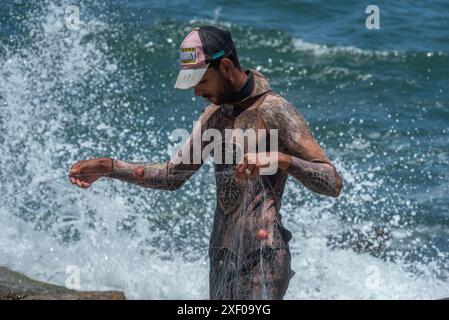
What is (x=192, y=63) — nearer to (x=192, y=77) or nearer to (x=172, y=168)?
(x=192, y=77)

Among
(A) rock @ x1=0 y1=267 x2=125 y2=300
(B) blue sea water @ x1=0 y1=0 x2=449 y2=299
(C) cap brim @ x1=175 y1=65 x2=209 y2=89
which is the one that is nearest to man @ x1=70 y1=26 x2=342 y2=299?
(C) cap brim @ x1=175 y1=65 x2=209 y2=89

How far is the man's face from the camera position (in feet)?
13.5

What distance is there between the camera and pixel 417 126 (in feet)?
37.3

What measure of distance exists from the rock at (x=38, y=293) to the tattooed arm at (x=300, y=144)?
4.74 ft

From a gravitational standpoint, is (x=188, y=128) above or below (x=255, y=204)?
above

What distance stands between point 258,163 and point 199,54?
598 mm

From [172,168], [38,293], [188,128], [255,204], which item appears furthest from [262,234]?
[188,128]

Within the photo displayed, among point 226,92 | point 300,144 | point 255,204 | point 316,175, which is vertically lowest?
point 255,204

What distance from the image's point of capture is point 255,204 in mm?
4266

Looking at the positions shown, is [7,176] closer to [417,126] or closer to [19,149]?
[19,149]

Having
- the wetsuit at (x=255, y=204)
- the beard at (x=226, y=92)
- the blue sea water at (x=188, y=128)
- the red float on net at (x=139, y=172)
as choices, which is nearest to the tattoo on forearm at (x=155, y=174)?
the red float on net at (x=139, y=172)

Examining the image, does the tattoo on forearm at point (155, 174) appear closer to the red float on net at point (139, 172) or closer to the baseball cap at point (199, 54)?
the red float on net at point (139, 172)

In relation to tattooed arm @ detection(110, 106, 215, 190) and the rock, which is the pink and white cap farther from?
the rock

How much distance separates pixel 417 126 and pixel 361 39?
358 centimetres
